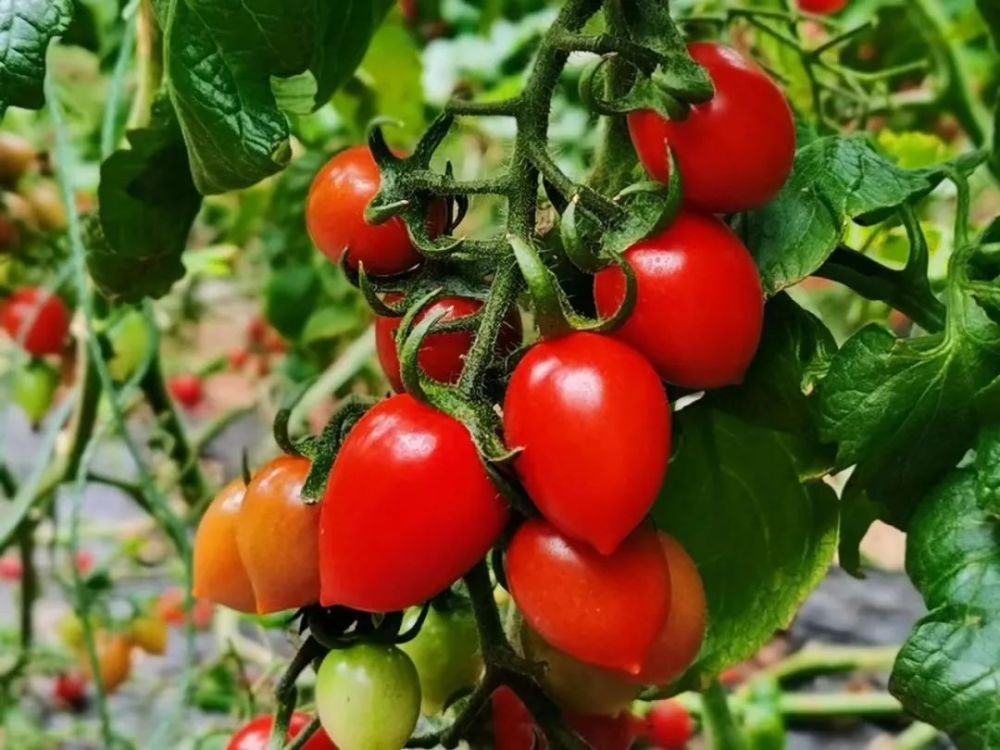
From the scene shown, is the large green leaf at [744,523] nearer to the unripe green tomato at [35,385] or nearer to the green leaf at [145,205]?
the green leaf at [145,205]

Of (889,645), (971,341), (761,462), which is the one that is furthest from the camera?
(889,645)

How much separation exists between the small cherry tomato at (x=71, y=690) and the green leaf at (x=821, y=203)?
121 centimetres

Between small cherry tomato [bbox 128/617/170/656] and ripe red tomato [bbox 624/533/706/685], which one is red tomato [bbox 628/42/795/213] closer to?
ripe red tomato [bbox 624/533/706/685]

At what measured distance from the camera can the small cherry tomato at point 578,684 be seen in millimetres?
466

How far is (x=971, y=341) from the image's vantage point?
467mm

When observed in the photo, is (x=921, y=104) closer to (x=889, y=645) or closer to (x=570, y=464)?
(x=889, y=645)

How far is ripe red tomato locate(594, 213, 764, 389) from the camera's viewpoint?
393mm

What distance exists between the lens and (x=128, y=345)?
1186 mm

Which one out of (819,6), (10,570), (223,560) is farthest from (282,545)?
(10,570)

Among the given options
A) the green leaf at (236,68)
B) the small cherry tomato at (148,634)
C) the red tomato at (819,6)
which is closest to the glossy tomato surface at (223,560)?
the green leaf at (236,68)

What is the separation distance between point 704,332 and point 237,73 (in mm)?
182

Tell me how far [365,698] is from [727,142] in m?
0.22

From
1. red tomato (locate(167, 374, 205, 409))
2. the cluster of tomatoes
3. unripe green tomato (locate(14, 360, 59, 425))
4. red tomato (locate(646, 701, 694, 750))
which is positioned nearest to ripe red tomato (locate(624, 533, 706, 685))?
the cluster of tomatoes

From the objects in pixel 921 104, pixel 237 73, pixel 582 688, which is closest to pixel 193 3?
pixel 237 73
